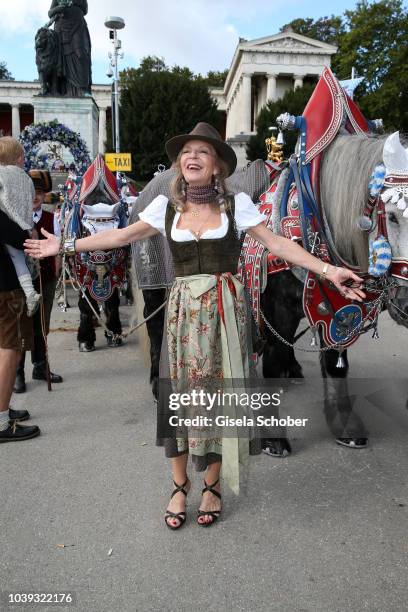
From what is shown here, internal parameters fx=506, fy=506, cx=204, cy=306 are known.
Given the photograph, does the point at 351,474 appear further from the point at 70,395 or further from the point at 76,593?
the point at 70,395

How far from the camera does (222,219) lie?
2.32 m

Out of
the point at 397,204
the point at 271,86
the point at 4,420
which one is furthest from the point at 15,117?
the point at 397,204

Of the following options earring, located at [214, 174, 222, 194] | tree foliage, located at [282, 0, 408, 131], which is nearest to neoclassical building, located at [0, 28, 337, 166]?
tree foliage, located at [282, 0, 408, 131]

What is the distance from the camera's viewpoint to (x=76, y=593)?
2.05 m

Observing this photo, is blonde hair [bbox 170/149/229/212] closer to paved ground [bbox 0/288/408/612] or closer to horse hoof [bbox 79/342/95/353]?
paved ground [bbox 0/288/408/612]

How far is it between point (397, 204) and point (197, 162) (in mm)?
882

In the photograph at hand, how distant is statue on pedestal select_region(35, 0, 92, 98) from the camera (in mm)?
16984

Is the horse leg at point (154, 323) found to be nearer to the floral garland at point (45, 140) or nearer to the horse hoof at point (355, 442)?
the horse hoof at point (355, 442)

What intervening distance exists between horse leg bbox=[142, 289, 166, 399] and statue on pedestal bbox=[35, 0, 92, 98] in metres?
14.5

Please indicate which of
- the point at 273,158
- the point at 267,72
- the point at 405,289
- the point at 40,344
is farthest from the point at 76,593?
the point at 267,72

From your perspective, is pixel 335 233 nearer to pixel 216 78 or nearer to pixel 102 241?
pixel 102 241

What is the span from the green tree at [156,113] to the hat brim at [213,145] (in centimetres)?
3052

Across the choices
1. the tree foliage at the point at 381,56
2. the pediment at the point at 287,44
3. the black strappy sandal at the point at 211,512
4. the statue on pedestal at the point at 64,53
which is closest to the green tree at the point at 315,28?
the pediment at the point at 287,44

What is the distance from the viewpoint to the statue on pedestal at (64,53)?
17.0 metres
